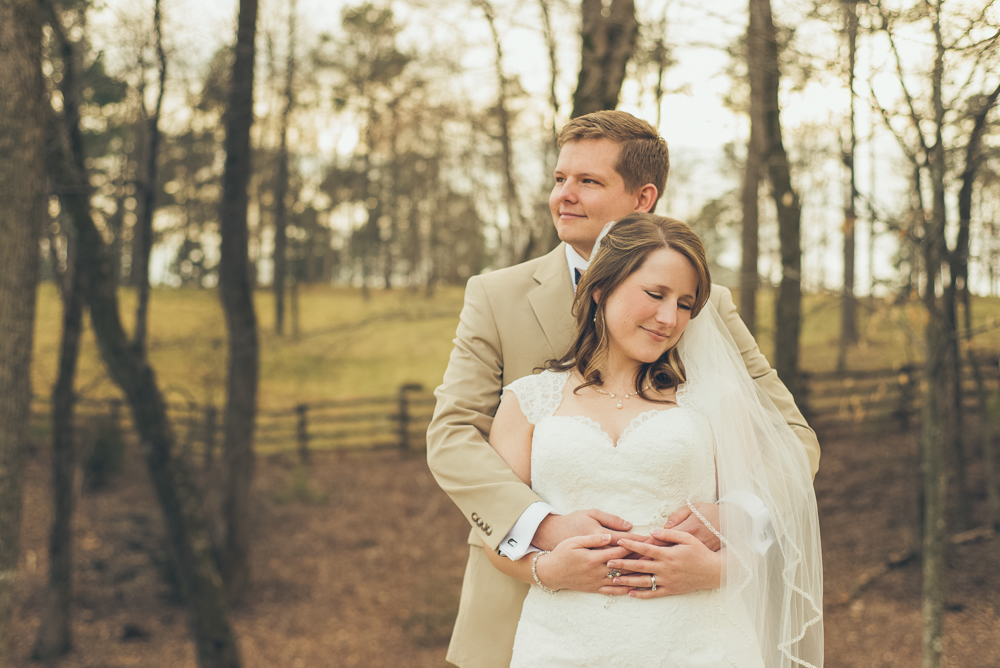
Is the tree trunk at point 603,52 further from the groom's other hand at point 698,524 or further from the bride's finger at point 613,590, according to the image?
the bride's finger at point 613,590

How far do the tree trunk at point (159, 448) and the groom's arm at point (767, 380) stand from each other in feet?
18.1

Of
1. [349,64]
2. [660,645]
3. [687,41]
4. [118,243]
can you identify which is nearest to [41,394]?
[118,243]

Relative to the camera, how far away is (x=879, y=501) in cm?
963

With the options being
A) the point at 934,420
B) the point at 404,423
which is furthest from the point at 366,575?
the point at 934,420

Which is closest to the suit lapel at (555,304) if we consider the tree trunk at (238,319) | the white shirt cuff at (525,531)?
the white shirt cuff at (525,531)

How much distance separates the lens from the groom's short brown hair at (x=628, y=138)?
A: 2.36 metres

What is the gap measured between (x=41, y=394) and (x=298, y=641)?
34.2ft

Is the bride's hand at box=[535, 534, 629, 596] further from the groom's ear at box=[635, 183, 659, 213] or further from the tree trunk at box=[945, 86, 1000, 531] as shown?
the tree trunk at box=[945, 86, 1000, 531]

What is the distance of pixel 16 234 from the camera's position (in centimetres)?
375

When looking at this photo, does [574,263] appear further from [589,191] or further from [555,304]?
[589,191]

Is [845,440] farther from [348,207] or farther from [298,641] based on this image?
[348,207]

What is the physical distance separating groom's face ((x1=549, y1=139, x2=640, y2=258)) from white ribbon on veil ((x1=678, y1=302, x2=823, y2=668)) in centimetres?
47

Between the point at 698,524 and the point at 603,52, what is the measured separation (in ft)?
12.2

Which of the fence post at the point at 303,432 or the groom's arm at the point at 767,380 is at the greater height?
the groom's arm at the point at 767,380
